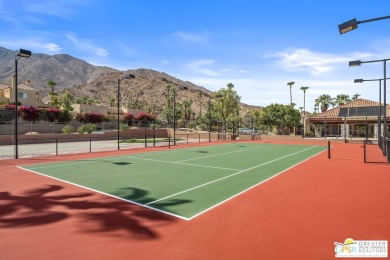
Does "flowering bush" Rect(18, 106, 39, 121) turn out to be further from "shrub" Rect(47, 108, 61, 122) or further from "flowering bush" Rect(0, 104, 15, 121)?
"shrub" Rect(47, 108, 61, 122)

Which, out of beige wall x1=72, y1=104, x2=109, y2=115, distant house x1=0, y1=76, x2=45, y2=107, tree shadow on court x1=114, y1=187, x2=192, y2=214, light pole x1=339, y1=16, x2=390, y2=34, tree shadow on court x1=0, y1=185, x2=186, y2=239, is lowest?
tree shadow on court x1=0, y1=185, x2=186, y2=239

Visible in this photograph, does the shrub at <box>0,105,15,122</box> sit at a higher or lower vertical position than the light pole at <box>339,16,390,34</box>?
lower

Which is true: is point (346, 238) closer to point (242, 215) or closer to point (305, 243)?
point (305, 243)

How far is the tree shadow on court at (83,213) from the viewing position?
20.0ft

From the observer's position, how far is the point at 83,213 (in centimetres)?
704

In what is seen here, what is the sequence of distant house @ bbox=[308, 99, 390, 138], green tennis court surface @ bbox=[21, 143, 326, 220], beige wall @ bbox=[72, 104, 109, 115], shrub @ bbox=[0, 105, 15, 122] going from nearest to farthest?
green tennis court surface @ bbox=[21, 143, 326, 220] < distant house @ bbox=[308, 99, 390, 138] < shrub @ bbox=[0, 105, 15, 122] < beige wall @ bbox=[72, 104, 109, 115]

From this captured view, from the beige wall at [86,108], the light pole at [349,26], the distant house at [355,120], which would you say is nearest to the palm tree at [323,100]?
the distant house at [355,120]

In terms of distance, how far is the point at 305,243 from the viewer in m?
5.28

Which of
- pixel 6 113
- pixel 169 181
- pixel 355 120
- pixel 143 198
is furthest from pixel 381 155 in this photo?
pixel 6 113

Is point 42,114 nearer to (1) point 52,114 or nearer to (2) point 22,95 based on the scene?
(1) point 52,114

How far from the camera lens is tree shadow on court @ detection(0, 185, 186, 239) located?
6.08m

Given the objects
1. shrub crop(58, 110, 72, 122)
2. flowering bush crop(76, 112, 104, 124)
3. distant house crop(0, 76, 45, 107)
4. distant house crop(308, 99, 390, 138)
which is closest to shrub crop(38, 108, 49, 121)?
shrub crop(58, 110, 72, 122)

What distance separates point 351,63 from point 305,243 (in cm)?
1530

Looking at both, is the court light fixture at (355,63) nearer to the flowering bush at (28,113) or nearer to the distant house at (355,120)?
the distant house at (355,120)
